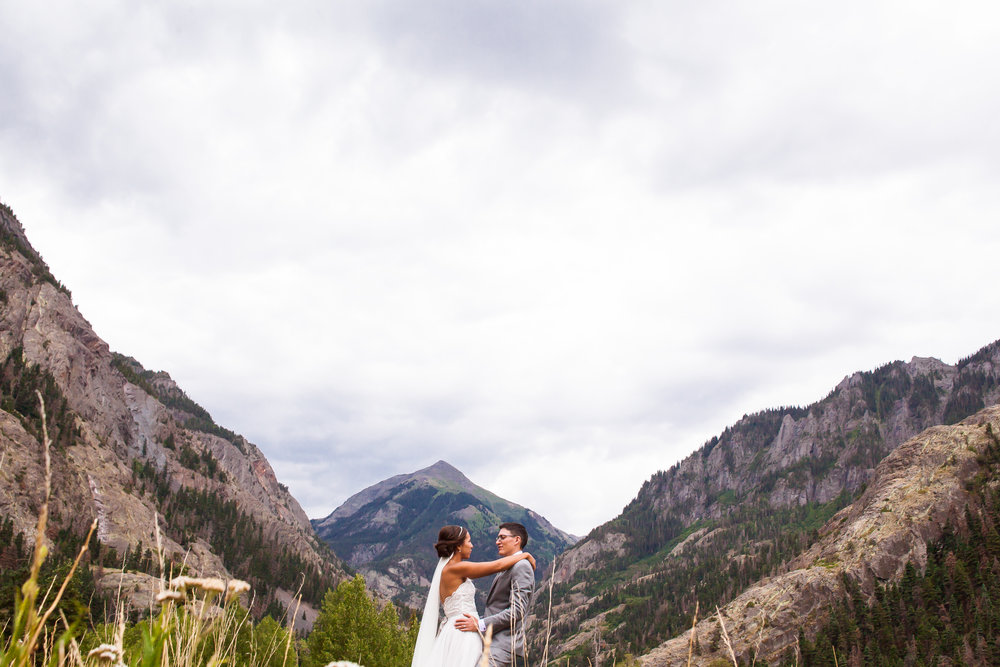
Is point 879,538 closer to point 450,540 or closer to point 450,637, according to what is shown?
point 450,540

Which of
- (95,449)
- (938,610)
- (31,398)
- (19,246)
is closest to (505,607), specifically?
(938,610)

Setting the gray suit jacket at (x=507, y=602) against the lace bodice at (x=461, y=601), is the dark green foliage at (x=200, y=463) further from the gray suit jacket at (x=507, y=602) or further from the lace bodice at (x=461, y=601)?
the gray suit jacket at (x=507, y=602)

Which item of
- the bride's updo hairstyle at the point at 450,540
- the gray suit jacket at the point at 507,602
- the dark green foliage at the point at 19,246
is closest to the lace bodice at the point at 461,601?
the gray suit jacket at the point at 507,602

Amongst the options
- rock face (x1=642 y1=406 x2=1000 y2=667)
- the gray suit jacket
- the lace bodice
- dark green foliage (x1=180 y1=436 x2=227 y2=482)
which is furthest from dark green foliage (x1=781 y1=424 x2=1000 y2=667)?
dark green foliage (x1=180 y1=436 x2=227 y2=482)

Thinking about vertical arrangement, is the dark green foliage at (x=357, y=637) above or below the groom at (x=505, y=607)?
below

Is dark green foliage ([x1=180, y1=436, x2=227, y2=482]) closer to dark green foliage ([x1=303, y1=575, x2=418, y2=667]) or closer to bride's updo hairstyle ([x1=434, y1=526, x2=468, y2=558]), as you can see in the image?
dark green foliage ([x1=303, y1=575, x2=418, y2=667])

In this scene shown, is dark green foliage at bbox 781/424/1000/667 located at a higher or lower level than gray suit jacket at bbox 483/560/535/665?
higher

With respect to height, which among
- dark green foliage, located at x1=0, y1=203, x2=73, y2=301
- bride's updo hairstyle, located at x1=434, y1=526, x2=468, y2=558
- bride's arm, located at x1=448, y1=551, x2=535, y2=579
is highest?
dark green foliage, located at x1=0, y1=203, x2=73, y2=301

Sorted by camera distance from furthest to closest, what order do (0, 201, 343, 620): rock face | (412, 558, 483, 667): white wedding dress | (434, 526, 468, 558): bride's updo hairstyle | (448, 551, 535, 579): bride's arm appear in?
(0, 201, 343, 620): rock face
(434, 526, 468, 558): bride's updo hairstyle
(448, 551, 535, 579): bride's arm
(412, 558, 483, 667): white wedding dress

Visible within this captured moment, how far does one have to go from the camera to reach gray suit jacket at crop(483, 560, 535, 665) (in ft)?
21.2

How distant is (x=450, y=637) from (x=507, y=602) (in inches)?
30.1

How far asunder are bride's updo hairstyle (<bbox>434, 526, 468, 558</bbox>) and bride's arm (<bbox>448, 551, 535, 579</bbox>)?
21 cm

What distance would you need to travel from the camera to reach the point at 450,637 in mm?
7094

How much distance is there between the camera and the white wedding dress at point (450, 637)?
6.82m
